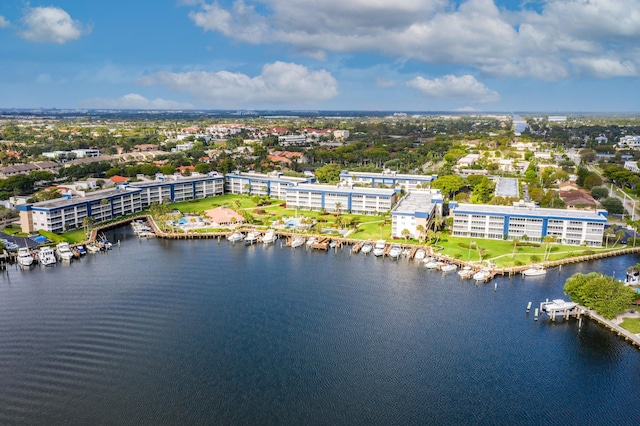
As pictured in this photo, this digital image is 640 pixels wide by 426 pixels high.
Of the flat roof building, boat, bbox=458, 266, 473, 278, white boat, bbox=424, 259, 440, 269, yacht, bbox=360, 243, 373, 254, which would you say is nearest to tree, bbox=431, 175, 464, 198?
the flat roof building

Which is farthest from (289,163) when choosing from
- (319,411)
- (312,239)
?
(319,411)

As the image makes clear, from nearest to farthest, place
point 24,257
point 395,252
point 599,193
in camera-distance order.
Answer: point 24,257 → point 395,252 → point 599,193

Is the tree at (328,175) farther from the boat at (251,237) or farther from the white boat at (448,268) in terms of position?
the white boat at (448,268)

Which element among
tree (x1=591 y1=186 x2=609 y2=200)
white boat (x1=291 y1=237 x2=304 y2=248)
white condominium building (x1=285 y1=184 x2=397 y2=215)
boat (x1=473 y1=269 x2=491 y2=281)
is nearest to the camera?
boat (x1=473 y1=269 x2=491 y2=281)

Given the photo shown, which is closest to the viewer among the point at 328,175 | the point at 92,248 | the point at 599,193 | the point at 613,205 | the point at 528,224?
the point at 92,248

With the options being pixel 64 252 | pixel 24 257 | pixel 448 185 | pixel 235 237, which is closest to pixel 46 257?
pixel 64 252

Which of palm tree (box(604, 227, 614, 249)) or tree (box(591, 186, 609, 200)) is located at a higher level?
tree (box(591, 186, 609, 200))

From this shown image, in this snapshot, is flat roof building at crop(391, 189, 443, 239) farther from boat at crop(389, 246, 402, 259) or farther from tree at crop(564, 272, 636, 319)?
tree at crop(564, 272, 636, 319)

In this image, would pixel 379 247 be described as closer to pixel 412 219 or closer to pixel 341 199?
pixel 412 219
